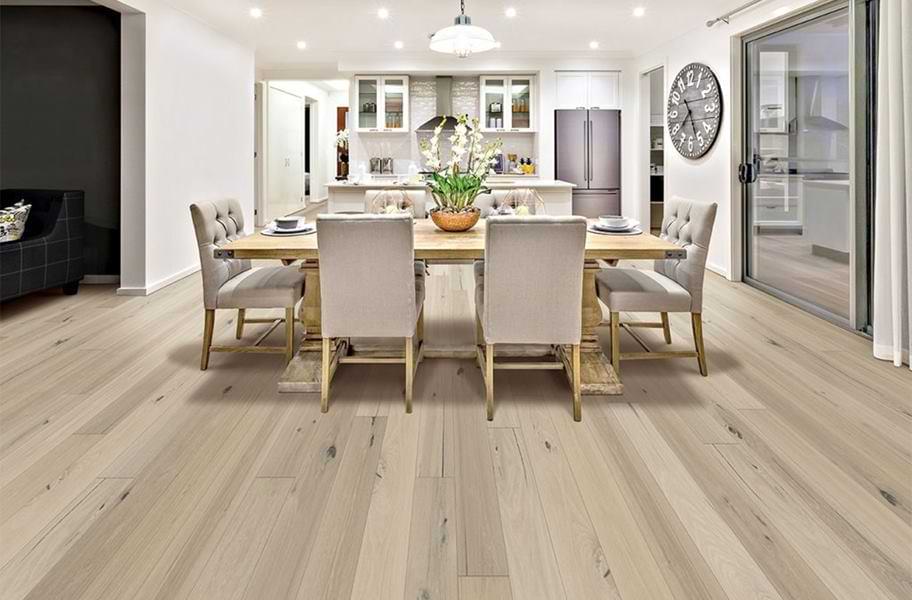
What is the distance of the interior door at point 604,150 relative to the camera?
28.7ft

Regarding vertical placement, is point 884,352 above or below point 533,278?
below


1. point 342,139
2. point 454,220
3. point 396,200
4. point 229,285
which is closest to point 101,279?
point 396,200

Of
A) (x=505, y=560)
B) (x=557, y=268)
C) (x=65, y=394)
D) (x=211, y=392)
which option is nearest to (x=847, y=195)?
(x=557, y=268)

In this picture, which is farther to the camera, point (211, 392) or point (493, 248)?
point (211, 392)

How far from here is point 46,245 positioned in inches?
189

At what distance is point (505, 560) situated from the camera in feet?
5.59

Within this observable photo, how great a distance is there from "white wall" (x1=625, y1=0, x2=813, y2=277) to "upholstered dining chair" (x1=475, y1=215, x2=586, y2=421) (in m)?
3.55

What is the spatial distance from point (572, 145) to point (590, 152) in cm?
26

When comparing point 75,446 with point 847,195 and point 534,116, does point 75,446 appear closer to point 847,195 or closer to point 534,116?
point 847,195

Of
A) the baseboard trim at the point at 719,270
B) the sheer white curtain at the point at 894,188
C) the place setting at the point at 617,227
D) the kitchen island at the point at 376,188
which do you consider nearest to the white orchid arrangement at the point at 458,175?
the place setting at the point at 617,227

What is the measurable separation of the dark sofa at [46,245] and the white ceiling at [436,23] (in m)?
1.92

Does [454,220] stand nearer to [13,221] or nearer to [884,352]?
[884,352]

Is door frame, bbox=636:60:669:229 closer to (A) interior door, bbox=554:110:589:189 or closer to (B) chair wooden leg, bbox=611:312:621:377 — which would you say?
(A) interior door, bbox=554:110:589:189

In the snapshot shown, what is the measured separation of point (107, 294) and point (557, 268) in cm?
422
